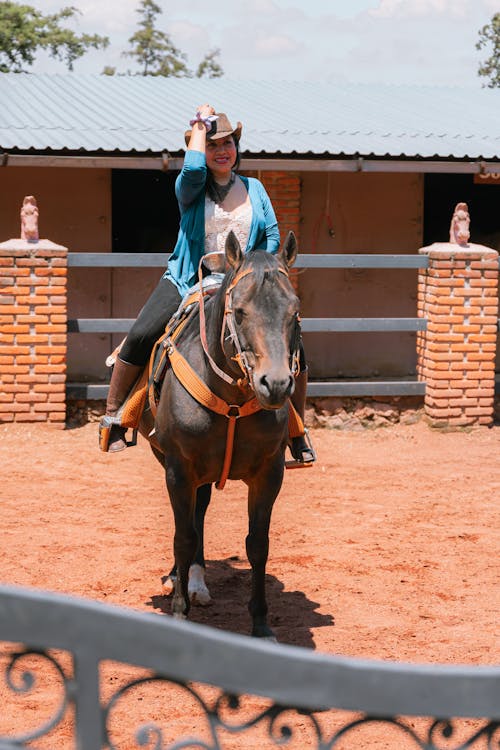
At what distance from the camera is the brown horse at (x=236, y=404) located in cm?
470

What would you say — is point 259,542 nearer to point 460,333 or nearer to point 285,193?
point 460,333

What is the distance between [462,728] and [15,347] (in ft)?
24.3

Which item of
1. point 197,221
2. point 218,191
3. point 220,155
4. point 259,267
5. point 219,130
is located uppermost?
point 219,130

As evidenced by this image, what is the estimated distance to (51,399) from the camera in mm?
11148

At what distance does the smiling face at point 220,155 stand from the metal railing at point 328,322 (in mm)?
5455

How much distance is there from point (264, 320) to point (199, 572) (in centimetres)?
218

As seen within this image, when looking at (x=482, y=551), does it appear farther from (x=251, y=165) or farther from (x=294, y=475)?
(x=251, y=165)

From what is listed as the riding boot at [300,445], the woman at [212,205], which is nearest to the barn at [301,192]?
the riding boot at [300,445]

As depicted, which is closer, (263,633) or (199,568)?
(263,633)

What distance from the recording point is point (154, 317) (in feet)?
19.9

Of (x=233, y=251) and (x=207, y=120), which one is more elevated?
(x=207, y=120)

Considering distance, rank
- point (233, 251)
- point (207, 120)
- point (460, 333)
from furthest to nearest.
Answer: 1. point (460, 333)
2. point (207, 120)
3. point (233, 251)

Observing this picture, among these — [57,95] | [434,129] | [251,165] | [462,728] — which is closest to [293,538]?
[462,728]

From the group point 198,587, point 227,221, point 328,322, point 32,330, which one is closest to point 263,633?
point 198,587
